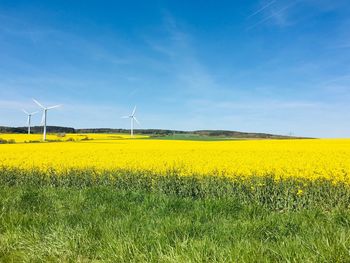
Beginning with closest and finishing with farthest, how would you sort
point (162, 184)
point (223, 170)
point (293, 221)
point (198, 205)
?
point (293, 221), point (198, 205), point (162, 184), point (223, 170)

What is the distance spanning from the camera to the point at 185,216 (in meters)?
6.52

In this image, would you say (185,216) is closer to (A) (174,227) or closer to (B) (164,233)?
(A) (174,227)

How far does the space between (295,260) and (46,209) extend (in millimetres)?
5646

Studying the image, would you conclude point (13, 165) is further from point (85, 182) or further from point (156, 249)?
point (156, 249)

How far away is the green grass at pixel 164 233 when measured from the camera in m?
4.01

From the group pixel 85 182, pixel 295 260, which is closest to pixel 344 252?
pixel 295 260

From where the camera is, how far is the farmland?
4.26m

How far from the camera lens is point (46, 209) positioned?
7574 mm

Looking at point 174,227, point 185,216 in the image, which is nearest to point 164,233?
point 174,227

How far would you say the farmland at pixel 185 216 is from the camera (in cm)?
426

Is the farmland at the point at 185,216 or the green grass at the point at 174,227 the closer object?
the green grass at the point at 174,227

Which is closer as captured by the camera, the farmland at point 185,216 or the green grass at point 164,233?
the green grass at point 164,233

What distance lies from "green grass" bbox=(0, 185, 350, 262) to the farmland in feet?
0.06

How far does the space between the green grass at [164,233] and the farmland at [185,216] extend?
0.02m
